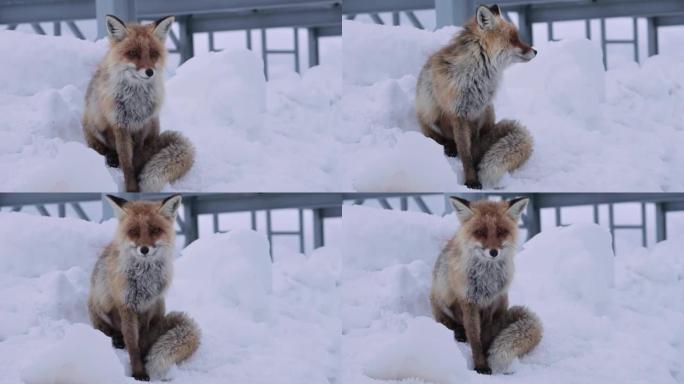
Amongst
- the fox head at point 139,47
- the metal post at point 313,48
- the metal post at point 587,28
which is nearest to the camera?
the fox head at point 139,47

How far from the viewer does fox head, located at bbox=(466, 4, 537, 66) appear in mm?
4320

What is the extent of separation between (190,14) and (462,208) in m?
1.20

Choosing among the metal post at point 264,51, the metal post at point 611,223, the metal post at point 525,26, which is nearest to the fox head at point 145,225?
the metal post at point 264,51

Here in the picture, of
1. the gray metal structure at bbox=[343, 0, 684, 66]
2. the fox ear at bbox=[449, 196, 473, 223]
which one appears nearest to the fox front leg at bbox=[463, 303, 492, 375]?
the fox ear at bbox=[449, 196, 473, 223]

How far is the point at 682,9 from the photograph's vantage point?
14.4 feet

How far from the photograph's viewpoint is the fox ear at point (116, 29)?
14.3 feet

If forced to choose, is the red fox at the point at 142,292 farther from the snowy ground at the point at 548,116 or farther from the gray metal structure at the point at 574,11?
the gray metal structure at the point at 574,11

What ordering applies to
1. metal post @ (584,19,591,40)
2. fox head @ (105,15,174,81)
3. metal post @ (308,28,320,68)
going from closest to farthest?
1. fox head @ (105,15,174,81)
2. metal post @ (584,19,591,40)
3. metal post @ (308,28,320,68)

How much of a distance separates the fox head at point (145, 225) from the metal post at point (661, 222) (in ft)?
5.67

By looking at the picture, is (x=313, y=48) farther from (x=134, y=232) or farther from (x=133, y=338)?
(x=133, y=338)

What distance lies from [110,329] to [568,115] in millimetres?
1831

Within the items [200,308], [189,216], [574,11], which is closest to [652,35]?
[574,11]

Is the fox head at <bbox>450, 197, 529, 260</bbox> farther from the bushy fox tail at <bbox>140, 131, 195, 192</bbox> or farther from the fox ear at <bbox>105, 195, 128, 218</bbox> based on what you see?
the fox ear at <bbox>105, 195, 128, 218</bbox>

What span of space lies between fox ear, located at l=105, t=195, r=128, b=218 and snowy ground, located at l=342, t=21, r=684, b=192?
83 cm
